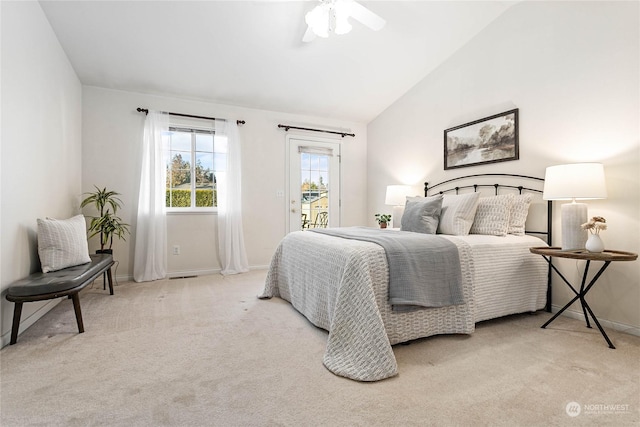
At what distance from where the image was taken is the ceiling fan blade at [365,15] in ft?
8.20

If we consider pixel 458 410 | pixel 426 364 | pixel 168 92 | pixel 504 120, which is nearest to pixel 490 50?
pixel 504 120

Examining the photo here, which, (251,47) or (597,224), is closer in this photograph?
(597,224)

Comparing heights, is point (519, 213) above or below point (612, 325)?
above

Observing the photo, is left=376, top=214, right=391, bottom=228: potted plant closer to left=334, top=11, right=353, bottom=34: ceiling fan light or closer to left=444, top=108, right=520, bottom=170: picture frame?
left=444, top=108, right=520, bottom=170: picture frame

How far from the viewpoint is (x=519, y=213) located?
113 inches

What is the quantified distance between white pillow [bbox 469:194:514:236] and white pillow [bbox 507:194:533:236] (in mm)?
68

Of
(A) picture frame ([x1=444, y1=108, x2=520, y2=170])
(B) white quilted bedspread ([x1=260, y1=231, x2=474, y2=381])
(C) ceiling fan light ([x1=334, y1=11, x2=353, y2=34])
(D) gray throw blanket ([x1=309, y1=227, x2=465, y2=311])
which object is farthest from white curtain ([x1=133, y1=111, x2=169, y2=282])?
(A) picture frame ([x1=444, y1=108, x2=520, y2=170])

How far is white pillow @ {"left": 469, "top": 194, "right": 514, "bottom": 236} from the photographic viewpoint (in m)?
2.81

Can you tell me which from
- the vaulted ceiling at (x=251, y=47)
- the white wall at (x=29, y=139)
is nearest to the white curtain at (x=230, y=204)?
the vaulted ceiling at (x=251, y=47)

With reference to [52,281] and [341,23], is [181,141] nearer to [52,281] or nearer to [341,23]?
[52,281]

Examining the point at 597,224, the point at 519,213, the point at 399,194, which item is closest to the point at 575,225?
the point at 597,224

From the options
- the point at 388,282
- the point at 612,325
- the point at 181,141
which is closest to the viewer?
the point at 388,282

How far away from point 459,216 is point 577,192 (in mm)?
885

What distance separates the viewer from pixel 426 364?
1.79 m
